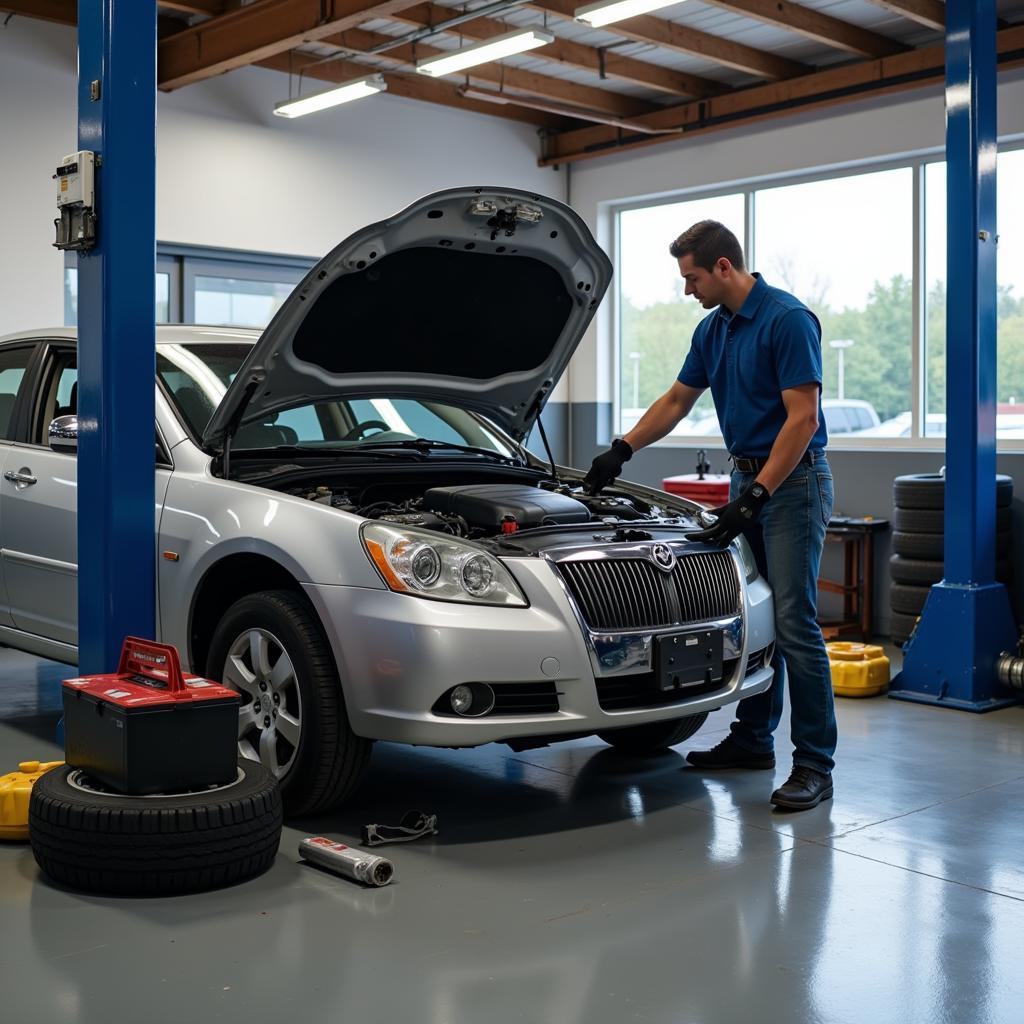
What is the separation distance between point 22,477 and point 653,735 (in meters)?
2.52

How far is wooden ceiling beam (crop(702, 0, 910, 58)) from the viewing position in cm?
780

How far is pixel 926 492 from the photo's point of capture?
283 inches

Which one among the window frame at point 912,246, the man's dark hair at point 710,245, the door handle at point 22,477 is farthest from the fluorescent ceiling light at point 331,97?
the man's dark hair at point 710,245

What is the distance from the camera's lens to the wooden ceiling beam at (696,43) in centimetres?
768

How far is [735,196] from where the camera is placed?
9953 mm

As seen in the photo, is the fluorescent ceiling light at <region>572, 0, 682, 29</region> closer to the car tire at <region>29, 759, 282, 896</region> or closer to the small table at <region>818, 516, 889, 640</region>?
the small table at <region>818, 516, 889, 640</region>

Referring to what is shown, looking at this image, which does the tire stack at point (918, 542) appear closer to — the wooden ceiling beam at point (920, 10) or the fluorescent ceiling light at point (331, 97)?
the wooden ceiling beam at point (920, 10)

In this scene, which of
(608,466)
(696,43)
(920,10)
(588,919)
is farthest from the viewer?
(696,43)

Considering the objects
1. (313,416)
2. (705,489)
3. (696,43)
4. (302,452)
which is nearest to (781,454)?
(302,452)

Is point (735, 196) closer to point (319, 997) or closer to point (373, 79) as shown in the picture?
point (373, 79)

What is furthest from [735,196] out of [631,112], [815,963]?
[815,963]

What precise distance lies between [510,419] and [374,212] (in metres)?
5.49

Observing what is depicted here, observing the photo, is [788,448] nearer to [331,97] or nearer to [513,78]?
[331,97]

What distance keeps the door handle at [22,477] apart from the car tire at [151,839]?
178cm
